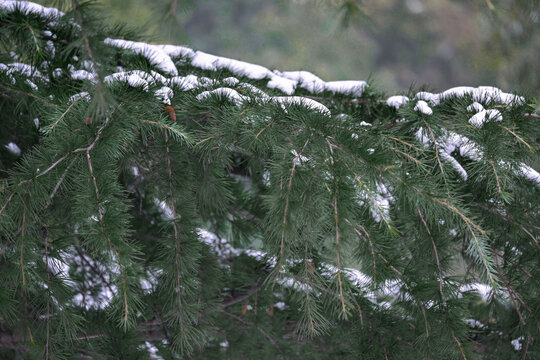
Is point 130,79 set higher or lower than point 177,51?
lower

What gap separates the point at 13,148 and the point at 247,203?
70 cm

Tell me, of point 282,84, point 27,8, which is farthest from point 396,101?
point 27,8

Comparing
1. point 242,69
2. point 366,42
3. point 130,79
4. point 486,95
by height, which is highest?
point 366,42

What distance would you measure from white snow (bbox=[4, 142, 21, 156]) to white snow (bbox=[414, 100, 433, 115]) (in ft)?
3.64

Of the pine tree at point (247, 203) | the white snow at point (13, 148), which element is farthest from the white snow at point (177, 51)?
the white snow at point (13, 148)

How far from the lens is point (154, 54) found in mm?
1418

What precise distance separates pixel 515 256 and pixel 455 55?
8.66 m

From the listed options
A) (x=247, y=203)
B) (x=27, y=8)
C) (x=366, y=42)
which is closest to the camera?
(x=27, y=8)

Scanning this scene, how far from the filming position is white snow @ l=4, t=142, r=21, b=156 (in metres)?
1.51

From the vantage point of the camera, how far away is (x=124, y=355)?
1.35 metres

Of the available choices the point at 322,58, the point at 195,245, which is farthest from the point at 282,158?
the point at 322,58

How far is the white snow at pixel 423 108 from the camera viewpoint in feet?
4.11

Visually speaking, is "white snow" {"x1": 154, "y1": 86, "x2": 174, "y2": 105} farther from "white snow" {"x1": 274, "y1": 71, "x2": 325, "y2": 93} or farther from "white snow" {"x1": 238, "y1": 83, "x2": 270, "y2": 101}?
"white snow" {"x1": 274, "y1": 71, "x2": 325, "y2": 93}

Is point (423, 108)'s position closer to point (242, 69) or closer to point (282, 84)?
point (282, 84)
